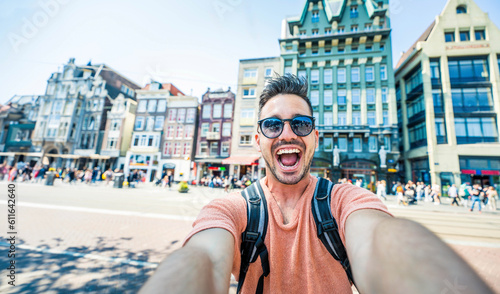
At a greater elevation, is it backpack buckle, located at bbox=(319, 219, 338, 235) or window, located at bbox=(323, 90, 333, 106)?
window, located at bbox=(323, 90, 333, 106)

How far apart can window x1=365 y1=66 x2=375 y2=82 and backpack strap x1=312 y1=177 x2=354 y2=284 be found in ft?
89.5

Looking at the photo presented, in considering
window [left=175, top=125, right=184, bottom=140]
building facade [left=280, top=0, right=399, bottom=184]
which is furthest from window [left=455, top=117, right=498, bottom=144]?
window [left=175, top=125, right=184, bottom=140]

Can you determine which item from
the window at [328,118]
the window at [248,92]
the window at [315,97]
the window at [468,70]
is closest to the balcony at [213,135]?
the window at [248,92]

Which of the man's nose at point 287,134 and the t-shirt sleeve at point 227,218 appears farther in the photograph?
the man's nose at point 287,134

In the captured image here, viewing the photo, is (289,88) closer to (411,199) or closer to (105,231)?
(105,231)

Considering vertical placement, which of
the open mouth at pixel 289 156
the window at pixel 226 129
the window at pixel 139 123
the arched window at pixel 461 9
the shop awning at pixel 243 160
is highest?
the arched window at pixel 461 9

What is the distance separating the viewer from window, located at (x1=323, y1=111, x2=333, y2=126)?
77.1ft

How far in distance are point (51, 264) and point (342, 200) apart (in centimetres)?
547

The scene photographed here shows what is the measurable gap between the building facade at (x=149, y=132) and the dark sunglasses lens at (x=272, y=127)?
1145 inches

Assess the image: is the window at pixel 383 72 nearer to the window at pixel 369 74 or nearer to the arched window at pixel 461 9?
the window at pixel 369 74

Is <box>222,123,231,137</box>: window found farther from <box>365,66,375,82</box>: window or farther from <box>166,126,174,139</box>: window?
<box>365,66,375,82</box>: window

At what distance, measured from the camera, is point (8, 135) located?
113 feet

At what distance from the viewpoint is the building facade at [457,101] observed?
61.6 ft

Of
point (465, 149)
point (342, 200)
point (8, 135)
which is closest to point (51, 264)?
point (342, 200)
